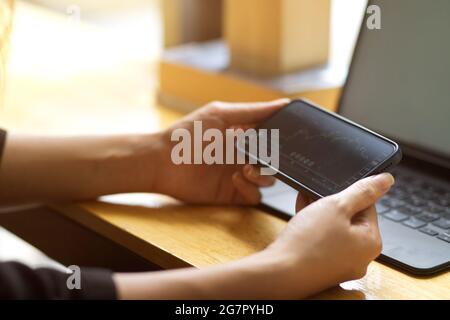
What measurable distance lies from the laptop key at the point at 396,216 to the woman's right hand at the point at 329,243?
124 millimetres

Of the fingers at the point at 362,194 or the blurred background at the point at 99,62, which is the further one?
the blurred background at the point at 99,62

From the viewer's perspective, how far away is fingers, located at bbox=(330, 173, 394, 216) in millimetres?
789

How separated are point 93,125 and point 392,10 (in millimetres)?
522

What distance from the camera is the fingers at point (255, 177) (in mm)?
974

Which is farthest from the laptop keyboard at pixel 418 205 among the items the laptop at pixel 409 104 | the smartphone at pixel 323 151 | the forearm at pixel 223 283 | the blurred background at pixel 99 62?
the blurred background at pixel 99 62

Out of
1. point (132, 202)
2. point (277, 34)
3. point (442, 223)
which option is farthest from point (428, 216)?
point (277, 34)

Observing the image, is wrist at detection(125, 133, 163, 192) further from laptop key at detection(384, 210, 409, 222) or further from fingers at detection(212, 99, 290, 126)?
laptop key at detection(384, 210, 409, 222)

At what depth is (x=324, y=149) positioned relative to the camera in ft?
2.96

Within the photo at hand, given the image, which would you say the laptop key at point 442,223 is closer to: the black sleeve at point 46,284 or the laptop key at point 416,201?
the laptop key at point 416,201

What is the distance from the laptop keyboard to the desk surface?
89 millimetres

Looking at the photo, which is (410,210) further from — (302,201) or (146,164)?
(146,164)

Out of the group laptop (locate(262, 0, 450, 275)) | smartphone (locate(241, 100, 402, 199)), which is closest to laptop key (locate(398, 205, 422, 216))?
laptop (locate(262, 0, 450, 275))
